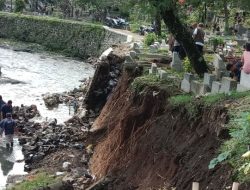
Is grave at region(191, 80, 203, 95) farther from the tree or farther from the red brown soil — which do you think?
the tree

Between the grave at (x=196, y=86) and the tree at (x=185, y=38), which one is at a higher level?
the tree at (x=185, y=38)

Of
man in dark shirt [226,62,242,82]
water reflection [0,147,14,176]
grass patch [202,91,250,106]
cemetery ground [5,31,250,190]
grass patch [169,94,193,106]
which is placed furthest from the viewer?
water reflection [0,147,14,176]

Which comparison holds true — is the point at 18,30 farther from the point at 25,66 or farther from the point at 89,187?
the point at 89,187

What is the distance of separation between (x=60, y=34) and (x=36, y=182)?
44.6 m

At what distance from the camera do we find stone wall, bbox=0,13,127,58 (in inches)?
2171

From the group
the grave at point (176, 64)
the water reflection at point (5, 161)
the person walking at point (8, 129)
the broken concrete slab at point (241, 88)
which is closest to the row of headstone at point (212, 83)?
the broken concrete slab at point (241, 88)

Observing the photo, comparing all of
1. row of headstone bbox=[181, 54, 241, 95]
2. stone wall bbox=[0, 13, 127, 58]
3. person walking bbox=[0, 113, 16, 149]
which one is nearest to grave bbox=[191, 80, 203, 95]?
row of headstone bbox=[181, 54, 241, 95]

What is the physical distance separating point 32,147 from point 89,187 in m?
7.51

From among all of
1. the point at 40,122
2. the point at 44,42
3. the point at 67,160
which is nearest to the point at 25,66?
the point at 44,42

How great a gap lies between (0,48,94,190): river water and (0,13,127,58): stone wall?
2.91 m

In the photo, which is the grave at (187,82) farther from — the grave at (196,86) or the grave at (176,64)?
the grave at (176,64)

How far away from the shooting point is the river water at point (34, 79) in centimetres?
2227

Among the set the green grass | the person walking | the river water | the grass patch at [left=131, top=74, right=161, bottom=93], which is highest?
the grass patch at [left=131, top=74, right=161, bottom=93]

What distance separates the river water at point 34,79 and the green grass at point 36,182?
2429 millimetres
